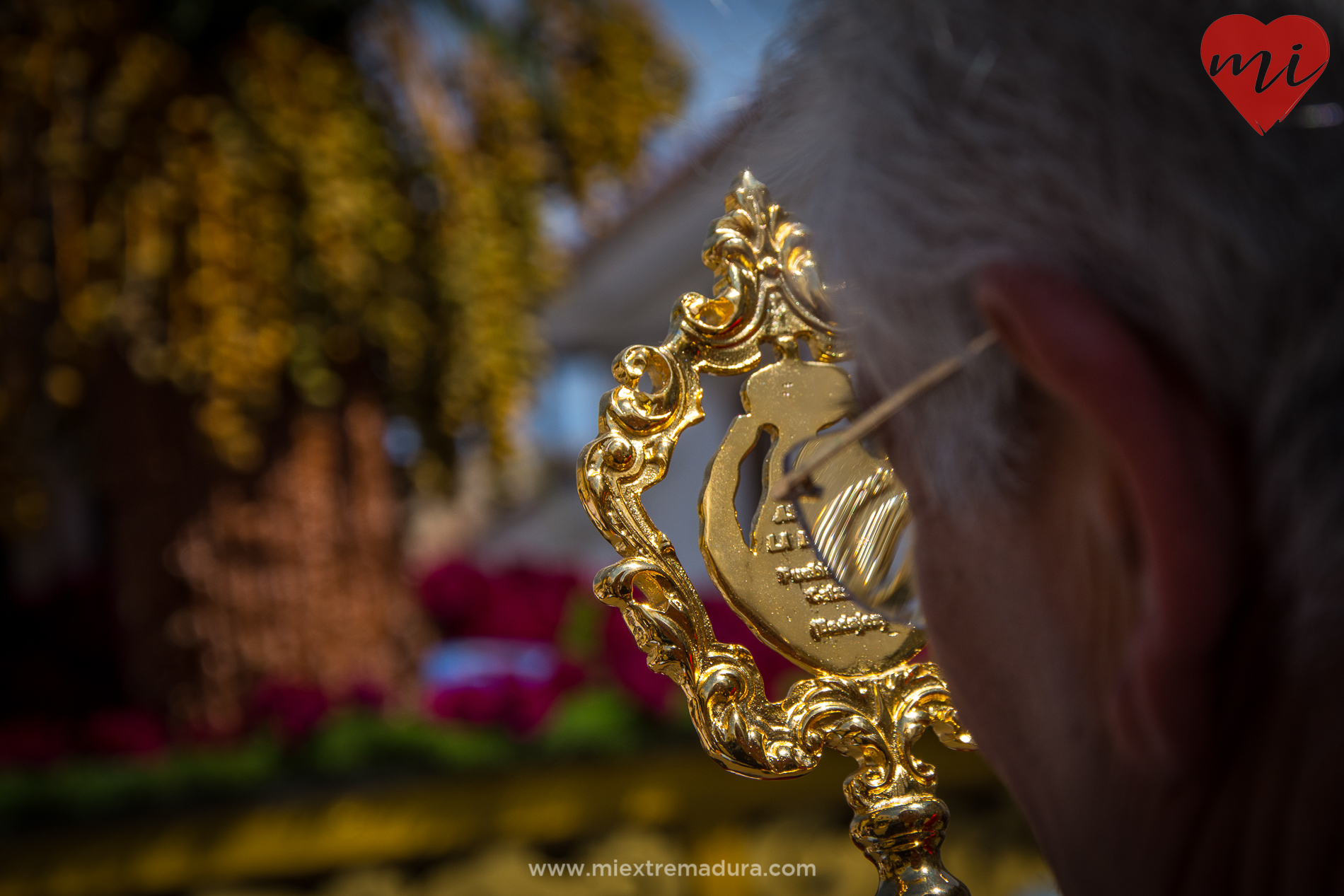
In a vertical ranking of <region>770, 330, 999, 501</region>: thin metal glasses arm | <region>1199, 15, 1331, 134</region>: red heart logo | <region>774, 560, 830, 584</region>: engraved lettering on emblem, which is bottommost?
<region>774, 560, 830, 584</region>: engraved lettering on emblem

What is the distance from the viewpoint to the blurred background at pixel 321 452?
2.08 meters

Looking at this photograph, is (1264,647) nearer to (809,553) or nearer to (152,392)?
(809,553)

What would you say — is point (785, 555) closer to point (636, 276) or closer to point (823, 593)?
point (823, 593)

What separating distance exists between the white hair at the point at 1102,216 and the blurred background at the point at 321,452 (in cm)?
171

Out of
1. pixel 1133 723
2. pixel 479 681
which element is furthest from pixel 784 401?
pixel 479 681

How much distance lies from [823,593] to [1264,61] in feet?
1.60

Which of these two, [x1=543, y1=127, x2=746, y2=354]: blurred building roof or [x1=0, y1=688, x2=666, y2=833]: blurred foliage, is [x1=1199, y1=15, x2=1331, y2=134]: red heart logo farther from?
[x1=543, y1=127, x2=746, y2=354]: blurred building roof

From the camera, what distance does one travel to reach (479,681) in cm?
239

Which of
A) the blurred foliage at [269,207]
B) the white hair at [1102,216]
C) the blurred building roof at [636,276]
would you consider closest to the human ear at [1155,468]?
the white hair at [1102,216]

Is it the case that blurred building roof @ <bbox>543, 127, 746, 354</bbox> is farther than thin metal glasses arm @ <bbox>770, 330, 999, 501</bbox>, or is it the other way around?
blurred building roof @ <bbox>543, 127, 746, 354</bbox>

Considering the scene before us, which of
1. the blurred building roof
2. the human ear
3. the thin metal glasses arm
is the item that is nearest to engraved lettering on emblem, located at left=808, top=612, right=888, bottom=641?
the thin metal glasses arm

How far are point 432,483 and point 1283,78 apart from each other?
285 cm

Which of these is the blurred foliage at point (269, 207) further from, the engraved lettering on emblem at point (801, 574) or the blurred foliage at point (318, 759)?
the engraved lettering on emblem at point (801, 574)

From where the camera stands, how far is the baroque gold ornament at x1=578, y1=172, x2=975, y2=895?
730 millimetres
